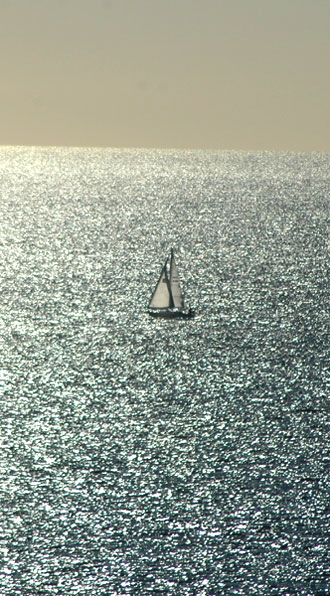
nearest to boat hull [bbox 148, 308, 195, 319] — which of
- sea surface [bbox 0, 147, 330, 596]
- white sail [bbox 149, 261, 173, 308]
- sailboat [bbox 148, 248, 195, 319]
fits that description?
sailboat [bbox 148, 248, 195, 319]

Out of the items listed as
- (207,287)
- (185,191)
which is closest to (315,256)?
(207,287)

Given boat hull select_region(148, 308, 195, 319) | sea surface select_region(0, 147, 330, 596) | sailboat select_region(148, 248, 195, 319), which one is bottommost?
sea surface select_region(0, 147, 330, 596)

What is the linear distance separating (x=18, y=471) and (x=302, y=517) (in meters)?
4.78

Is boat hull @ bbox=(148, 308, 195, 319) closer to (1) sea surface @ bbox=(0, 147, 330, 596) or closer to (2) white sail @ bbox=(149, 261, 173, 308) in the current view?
(2) white sail @ bbox=(149, 261, 173, 308)

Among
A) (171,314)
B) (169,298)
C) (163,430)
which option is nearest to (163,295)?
(169,298)

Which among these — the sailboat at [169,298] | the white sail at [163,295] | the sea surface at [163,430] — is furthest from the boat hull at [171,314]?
the sea surface at [163,430]

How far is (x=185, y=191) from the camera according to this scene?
11481 centimetres

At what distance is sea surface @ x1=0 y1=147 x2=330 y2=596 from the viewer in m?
12.9

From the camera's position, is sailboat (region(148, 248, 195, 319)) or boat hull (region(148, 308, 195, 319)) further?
sailboat (region(148, 248, 195, 319))

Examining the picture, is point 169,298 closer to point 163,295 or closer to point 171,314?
point 163,295

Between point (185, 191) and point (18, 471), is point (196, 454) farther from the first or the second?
point (185, 191)

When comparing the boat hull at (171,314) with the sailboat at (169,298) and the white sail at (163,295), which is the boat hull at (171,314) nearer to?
the sailboat at (169,298)

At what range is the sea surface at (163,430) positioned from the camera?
1290 centimetres

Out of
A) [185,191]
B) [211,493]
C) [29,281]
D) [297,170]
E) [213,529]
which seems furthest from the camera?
[297,170]
